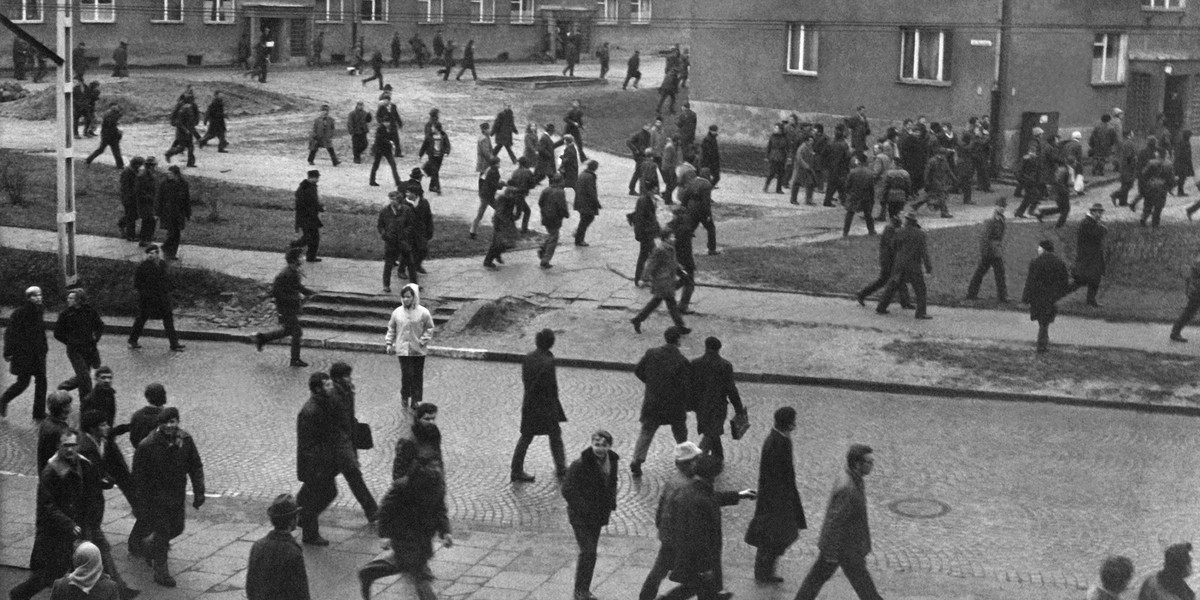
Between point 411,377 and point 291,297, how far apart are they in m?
2.80

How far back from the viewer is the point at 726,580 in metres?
13.1

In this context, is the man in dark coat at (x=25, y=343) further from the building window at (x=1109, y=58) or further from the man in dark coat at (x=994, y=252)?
the building window at (x=1109, y=58)

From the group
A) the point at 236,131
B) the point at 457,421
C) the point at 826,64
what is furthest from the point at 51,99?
the point at 457,421

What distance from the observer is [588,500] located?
12383 mm

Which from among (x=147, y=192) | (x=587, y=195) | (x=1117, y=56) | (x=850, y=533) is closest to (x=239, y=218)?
(x=147, y=192)

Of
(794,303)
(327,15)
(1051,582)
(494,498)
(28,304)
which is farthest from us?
(327,15)

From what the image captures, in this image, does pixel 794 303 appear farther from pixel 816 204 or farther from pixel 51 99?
pixel 51 99

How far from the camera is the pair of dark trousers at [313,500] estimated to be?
13781mm

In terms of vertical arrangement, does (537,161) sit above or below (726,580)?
above

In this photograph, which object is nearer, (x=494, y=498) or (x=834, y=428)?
(x=494, y=498)

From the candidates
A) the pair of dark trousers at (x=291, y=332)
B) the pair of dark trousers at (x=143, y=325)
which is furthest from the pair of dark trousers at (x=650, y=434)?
the pair of dark trousers at (x=143, y=325)

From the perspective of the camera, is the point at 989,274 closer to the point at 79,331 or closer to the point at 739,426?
the point at 739,426

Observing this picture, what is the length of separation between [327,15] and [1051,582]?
49.3m

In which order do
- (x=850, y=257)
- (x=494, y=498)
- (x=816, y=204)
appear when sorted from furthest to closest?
(x=816, y=204) → (x=850, y=257) → (x=494, y=498)
